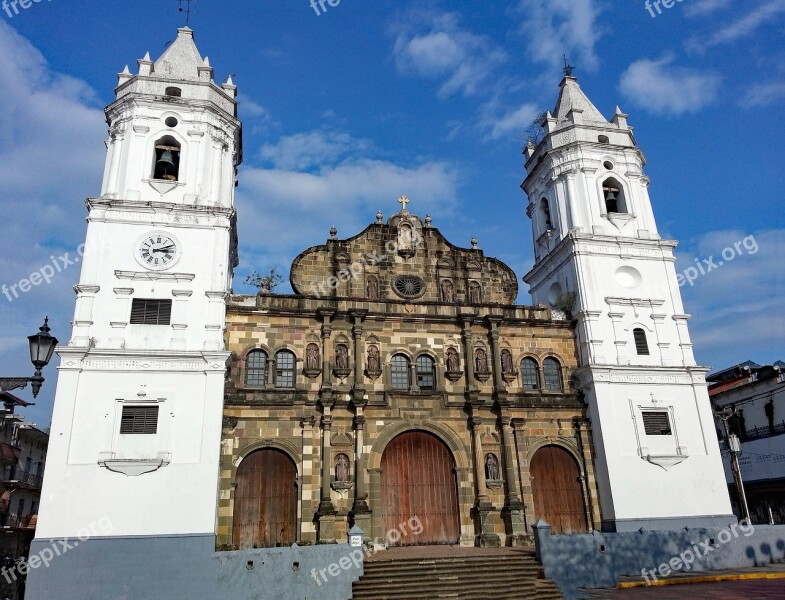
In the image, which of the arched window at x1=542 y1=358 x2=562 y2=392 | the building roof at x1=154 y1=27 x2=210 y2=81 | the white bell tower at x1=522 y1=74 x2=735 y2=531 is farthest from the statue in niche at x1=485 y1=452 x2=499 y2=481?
the building roof at x1=154 y1=27 x2=210 y2=81

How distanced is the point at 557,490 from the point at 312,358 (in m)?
10.3

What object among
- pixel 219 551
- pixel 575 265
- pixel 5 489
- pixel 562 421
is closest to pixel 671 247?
pixel 575 265

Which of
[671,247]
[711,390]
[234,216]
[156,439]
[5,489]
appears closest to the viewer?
[156,439]

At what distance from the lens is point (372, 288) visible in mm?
24203

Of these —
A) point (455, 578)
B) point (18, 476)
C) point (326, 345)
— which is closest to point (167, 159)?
point (326, 345)

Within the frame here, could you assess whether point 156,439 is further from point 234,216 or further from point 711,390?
point 711,390

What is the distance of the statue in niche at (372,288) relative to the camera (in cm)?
2408

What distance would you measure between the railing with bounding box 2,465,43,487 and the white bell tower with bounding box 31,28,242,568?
17.5 m

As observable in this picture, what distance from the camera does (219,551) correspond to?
18594 millimetres

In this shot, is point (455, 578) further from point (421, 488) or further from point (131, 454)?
point (131, 454)

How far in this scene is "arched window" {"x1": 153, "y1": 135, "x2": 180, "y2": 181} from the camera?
920 inches

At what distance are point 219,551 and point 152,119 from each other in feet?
52.3

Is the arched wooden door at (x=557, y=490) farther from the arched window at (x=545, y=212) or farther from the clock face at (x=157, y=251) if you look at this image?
the clock face at (x=157, y=251)

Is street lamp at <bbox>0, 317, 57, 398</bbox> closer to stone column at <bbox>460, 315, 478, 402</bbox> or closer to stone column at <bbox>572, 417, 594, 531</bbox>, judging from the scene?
stone column at <bbox>460, 315, 478, 402</bbox>
